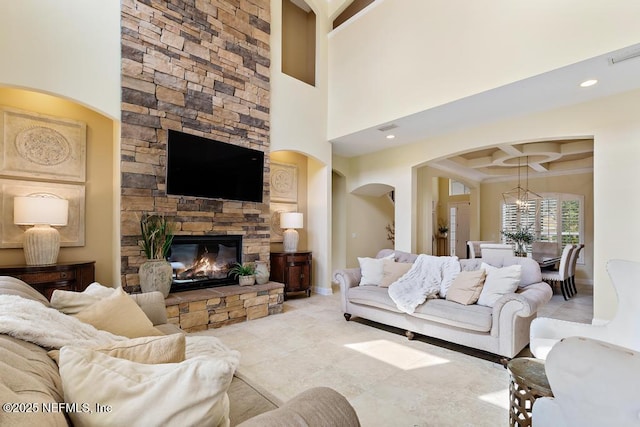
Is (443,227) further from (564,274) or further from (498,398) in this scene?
(498,398)

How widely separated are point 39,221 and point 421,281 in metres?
4.18

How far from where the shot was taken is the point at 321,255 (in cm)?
584

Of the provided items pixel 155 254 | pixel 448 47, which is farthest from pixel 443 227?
pixel 155 254

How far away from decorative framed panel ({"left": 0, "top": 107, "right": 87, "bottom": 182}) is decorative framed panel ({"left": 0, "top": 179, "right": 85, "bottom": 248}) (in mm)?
96

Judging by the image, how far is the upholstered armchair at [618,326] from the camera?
198 centimetres

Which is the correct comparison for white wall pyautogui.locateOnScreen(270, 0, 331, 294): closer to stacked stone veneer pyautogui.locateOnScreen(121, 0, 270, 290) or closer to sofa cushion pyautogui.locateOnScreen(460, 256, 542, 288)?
stacked stone veneer pyautogui.locateOnScreen(121, 0, 270, 290)

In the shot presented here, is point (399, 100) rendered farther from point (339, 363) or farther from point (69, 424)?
point (69, 424)

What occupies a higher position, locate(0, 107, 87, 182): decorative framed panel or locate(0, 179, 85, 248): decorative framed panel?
locate(0, 107, 87, 182): decorative framed panel

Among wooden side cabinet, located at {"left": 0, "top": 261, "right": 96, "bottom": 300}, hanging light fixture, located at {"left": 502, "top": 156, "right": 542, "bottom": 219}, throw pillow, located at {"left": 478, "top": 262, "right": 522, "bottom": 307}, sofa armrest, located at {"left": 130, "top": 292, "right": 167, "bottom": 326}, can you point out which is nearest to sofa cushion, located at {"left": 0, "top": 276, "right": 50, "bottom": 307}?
sofa armrest, located at {"left": 130, "top": 292, "right": 167, "bottom": 326}

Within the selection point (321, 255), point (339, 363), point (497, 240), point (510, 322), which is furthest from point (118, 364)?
point (497, 240)

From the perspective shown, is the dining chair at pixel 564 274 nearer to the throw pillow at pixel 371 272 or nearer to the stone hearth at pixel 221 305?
the throw pillow at pixel 371 272

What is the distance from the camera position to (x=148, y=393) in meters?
0.78

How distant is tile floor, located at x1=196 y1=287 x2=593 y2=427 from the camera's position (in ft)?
6.97

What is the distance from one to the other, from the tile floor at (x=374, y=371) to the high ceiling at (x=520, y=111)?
3.17 meters
